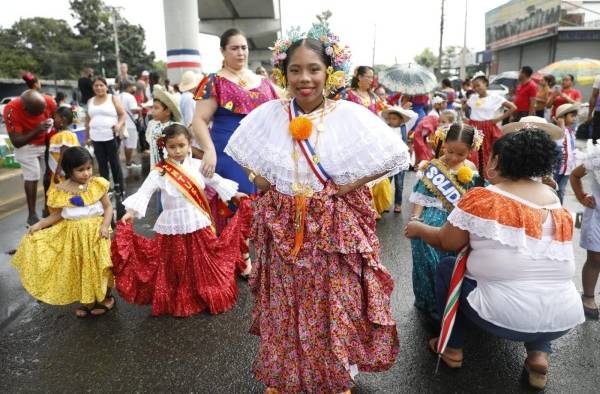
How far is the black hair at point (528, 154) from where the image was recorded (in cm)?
224

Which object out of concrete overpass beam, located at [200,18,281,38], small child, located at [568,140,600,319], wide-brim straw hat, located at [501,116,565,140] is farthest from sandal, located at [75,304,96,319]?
concrete overpass beam, located at [200,18,281,38]

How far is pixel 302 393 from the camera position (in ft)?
7.80

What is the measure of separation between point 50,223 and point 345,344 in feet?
8.27

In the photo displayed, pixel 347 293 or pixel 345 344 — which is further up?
pixel 347 293

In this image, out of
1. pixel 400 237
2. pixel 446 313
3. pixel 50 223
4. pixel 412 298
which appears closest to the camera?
pixel 446 313

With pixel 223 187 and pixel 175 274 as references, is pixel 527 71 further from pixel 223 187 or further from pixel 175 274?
pixel 175 274

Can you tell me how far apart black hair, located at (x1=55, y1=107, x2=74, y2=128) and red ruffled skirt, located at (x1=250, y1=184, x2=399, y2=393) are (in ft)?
13.5

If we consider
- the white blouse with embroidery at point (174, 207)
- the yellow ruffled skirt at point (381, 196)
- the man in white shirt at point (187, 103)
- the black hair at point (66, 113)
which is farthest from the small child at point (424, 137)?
the black hair at point (66, 113)

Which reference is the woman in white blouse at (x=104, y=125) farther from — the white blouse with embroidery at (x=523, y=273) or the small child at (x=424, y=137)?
the white blouse with embroidery at (x=523, y=273)

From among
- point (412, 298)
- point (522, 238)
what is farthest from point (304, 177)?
point (412, 298)

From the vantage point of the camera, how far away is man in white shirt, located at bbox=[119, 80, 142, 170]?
9.26 metres

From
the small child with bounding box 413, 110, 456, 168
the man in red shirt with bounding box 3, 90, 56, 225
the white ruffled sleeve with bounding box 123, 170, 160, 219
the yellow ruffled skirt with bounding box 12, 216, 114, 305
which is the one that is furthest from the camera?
the small child with bounding box 413, 110, 456, 168

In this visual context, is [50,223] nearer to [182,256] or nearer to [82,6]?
[182,256]

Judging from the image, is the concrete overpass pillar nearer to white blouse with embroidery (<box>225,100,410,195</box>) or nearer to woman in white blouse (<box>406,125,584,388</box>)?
white blouse with embroidery (<box>225,100,410,195</box>)
